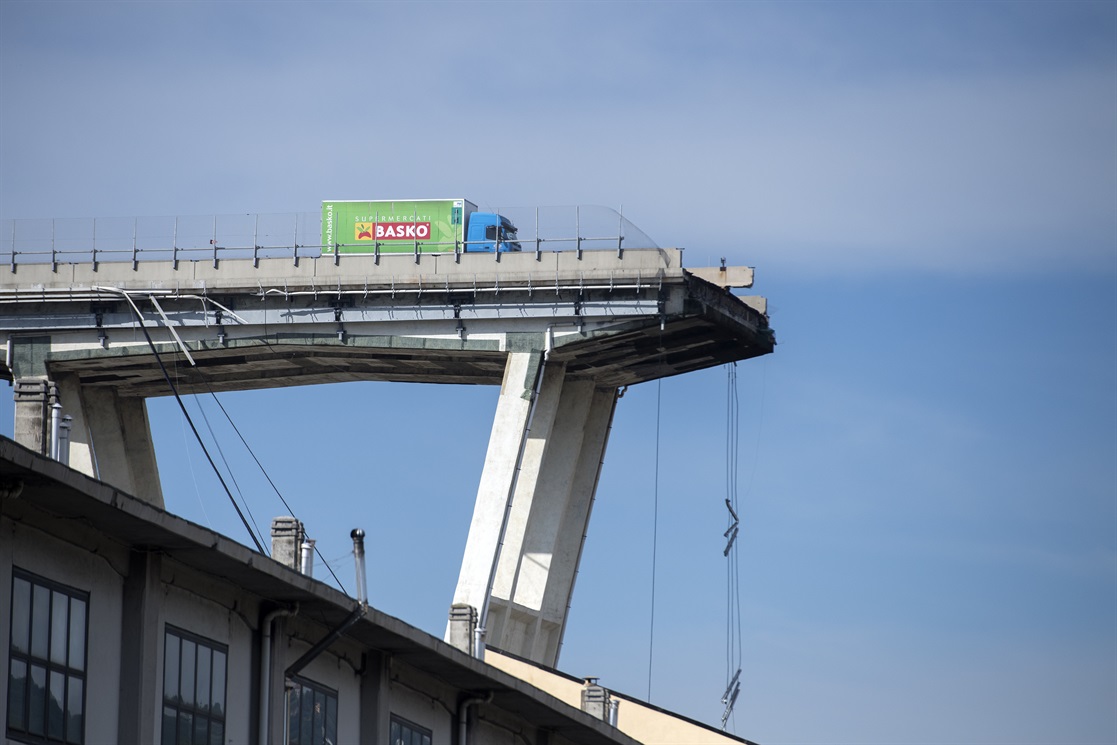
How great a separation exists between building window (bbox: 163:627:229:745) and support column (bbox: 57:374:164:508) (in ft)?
163

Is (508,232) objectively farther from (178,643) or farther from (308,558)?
(178,643)

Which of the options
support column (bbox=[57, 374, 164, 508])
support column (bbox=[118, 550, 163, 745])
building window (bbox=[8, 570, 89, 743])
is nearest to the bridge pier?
support column (bbox=[57, 374, 164, 508])

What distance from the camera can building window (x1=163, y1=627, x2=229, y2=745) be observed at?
26.9 metres

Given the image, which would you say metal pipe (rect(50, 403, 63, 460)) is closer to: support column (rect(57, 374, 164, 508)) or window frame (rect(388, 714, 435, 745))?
window frame (rect(388, 714, 435, 745))

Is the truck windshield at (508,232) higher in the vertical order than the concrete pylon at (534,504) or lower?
higher

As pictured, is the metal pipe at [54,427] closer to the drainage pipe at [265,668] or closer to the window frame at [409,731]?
the drainage pipe at [265,668]

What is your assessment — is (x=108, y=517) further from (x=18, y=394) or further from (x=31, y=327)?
(x=31, y=327)

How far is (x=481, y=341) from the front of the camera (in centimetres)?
7169

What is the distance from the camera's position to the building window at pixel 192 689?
26922mm

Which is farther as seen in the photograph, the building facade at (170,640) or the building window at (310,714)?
the building window at (310,714)

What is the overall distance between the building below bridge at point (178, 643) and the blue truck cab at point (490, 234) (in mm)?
36272

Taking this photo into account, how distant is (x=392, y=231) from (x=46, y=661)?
50229 millimetres

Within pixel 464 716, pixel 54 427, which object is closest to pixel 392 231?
pixel 464 716

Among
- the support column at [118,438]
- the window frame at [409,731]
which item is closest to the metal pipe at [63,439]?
the window frame at [409,731]
